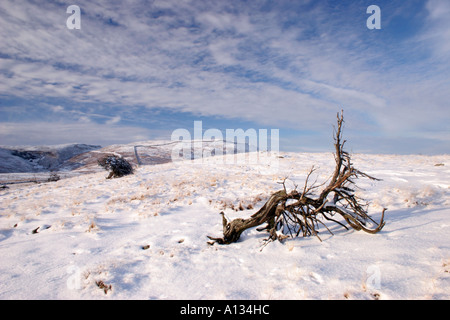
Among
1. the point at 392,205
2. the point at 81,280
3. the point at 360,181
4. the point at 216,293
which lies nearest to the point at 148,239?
the point at 81,280

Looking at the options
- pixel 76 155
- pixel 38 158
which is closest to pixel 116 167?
pixel 38 158

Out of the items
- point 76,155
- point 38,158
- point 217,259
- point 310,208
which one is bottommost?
point 217,259

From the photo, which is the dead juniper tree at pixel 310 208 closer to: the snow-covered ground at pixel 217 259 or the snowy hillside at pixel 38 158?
the snow-covered ground at pixel 217 259

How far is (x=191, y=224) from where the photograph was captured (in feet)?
23.8

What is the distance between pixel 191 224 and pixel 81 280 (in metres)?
3.46

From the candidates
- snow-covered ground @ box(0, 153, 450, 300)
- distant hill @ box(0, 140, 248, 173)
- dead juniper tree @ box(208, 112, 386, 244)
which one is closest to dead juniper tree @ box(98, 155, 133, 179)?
snow-covered ground @ box(0, 153, 450, 300)

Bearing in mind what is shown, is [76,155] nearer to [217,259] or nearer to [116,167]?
[116,167]

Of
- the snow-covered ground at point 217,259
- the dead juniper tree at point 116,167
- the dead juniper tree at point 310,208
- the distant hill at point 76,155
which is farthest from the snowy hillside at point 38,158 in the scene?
the dead juniper tree at point 310,208

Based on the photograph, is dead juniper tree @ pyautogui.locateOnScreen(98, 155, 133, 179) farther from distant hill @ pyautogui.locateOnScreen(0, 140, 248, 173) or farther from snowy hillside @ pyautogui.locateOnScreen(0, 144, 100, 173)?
snowy hillside @ pyautogui.locateOnScreen(0, 144, 100, 173)

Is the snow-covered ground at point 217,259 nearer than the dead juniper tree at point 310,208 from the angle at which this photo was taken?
Yes

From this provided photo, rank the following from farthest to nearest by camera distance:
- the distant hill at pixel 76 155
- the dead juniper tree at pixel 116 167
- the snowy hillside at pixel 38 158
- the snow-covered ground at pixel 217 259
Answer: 1. the snowy hillside at pixel 38 158
2. the distant hill at pixel 76 155
3. the dead juniper tree at pixel 116 167
4. the snow-covered ground at pixel 217 259

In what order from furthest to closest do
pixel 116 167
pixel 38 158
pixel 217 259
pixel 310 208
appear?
pixel 38 158 < pixel 116 167 < pixel 310 208 < pixel 217 259

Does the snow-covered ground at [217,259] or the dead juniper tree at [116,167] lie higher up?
the dead juniper tree at [116,167]
